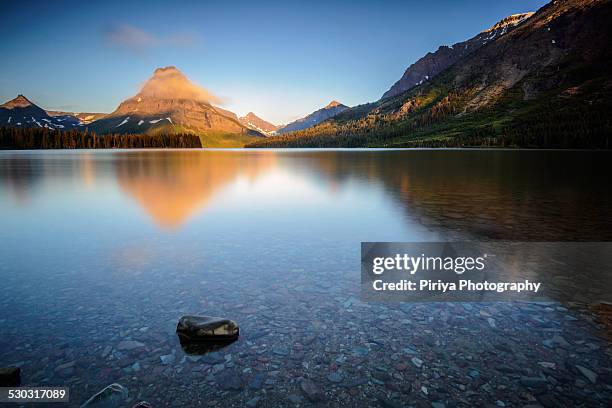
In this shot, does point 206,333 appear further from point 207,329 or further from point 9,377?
point 9,377

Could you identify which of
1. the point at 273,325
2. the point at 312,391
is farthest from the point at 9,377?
the point at 312,391

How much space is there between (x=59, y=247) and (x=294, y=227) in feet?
39.8

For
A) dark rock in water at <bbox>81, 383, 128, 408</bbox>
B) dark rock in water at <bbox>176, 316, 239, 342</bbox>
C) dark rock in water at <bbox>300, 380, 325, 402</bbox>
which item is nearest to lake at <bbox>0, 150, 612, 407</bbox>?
dark rock in water at <bbox>300, 380, 325, 402</bbox>

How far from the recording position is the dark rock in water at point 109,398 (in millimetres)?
6379

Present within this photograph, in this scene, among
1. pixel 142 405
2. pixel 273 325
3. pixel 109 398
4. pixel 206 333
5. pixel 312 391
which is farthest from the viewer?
pixel 273 325

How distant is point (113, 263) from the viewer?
47.5 ft

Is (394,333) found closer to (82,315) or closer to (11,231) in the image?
(82,315)

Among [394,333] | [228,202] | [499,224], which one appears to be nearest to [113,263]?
[394,333]

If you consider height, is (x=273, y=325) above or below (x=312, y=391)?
above

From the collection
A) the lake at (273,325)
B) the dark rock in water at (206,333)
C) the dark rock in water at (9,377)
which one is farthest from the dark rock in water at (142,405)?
the dark rock in water at (9,377)

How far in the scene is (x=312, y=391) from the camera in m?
6.82

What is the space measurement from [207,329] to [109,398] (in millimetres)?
2487

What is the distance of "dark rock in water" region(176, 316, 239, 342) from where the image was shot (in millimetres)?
8508

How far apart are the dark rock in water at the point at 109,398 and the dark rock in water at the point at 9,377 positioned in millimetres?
1768
